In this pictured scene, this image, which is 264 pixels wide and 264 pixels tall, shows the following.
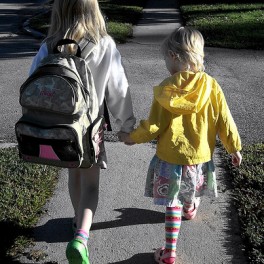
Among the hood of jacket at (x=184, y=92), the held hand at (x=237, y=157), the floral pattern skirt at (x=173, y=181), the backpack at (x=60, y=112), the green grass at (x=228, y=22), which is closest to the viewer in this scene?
the backpack at (x=60, y=112)

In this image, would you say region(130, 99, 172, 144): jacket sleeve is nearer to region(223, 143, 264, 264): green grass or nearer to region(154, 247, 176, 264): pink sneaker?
region(154, 247, 176, 264): pink sneaker

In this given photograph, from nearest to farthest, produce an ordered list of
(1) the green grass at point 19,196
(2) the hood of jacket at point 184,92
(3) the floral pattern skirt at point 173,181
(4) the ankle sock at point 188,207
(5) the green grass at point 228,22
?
(2) the hood of jacket at point 184,92 < (3) the floral pattern skirt at point 173,181 < (1) the green grass at point 19,196 < (4) the ankle sock at point 188,207 < (5) the green grass at point 228,22

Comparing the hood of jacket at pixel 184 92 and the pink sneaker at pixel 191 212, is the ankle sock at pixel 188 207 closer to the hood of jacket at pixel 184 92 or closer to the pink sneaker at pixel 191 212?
the pink sneaker at pixel 191 212

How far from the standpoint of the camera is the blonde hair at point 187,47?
3.16m

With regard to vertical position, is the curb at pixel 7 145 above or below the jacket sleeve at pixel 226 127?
below

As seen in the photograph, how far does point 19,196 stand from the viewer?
4121 mm

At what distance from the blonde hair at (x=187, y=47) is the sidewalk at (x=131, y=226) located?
115 centimetres

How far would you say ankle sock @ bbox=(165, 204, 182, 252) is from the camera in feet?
10.7

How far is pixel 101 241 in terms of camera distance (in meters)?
3.63

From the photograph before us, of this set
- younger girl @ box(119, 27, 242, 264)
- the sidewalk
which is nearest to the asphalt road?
the sidewalk

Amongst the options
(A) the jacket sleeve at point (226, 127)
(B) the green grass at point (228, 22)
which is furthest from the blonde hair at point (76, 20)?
(B) the green grass at point (228, 22)

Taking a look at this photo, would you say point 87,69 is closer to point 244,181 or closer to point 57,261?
point 57,261

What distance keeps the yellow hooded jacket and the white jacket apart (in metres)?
0.15

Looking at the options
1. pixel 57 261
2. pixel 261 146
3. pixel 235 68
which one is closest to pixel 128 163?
pixel 261 146
